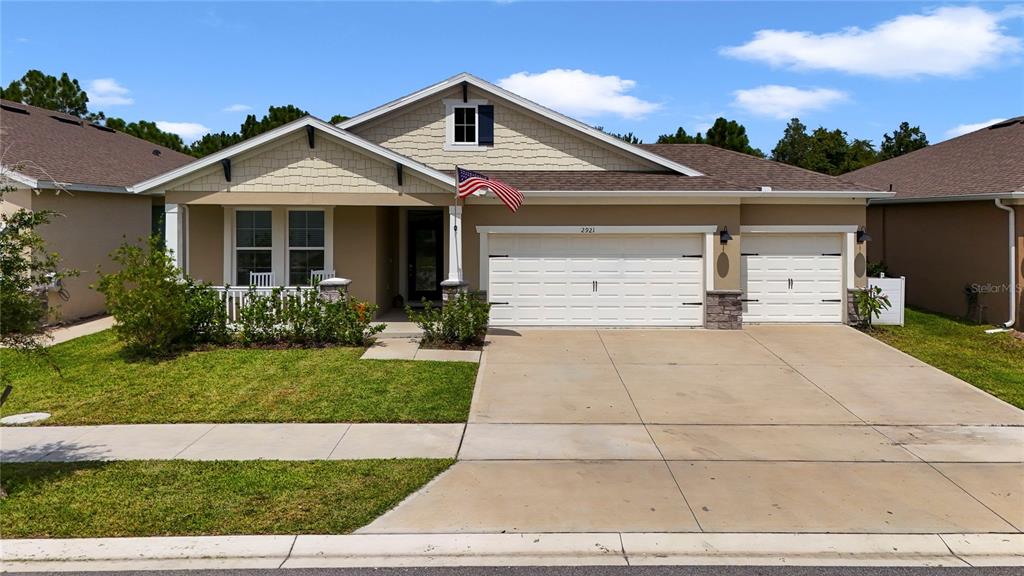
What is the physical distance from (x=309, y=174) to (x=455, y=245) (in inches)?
123

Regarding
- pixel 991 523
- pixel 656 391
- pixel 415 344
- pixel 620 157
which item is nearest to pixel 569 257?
pixel 620 157

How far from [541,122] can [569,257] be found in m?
3.55

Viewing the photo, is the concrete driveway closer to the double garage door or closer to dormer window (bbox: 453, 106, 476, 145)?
the double garage door

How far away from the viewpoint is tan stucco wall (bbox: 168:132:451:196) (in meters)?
14.7

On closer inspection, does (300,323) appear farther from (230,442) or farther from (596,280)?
(596,280)

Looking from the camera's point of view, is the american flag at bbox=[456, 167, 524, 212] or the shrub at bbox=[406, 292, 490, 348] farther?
the american flag at bbox=[456, 167, 524, 212]

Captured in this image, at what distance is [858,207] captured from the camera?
16.7 metres

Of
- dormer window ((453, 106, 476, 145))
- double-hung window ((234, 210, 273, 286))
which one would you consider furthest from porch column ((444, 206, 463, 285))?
double-hung window ((234, 210, 273, 286))

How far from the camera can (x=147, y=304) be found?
1236 centimetres

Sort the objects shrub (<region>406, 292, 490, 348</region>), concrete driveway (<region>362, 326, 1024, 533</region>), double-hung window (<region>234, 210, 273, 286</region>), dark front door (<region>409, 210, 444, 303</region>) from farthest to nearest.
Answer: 1. dark front door (<region>409, 210, 444, 303</region>)
2. double-hung window (<region>234, 210, 273, 286</region>)
3. shrub (<region>406, 292, 490, 348</region>)
4. concrete driveway (<region>362, 326, 1024, 533</region>)

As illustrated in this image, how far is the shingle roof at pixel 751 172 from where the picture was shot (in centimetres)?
1675

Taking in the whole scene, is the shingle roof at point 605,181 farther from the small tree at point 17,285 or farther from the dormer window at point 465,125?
the small tree at point 17,285

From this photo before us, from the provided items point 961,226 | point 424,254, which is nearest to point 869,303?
point 961,226

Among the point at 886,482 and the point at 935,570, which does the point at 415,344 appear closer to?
the point at 886,482
